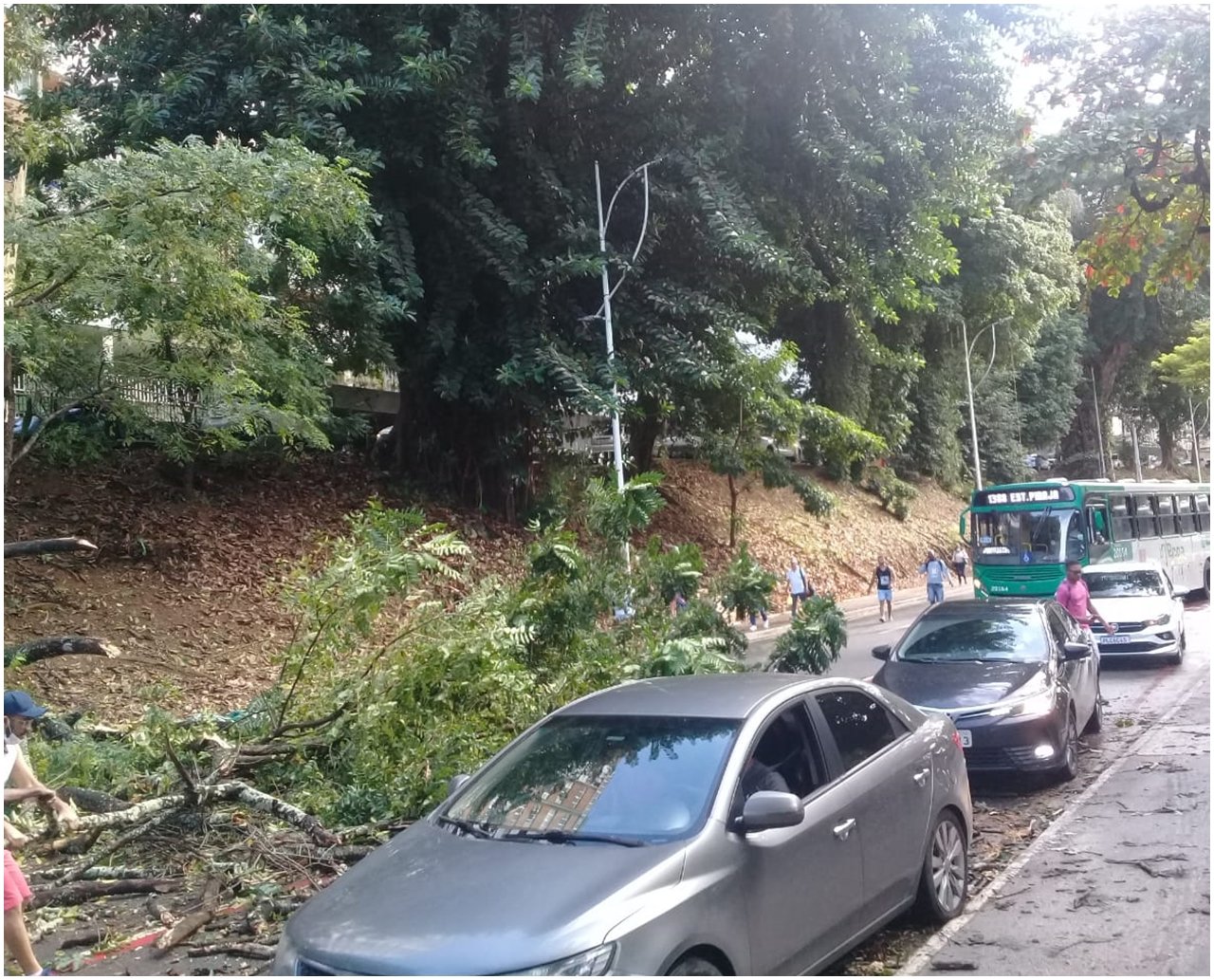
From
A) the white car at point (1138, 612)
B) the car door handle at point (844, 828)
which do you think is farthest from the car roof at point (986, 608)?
the car door handle at point (844, 828)

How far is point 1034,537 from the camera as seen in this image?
20484 millimetres

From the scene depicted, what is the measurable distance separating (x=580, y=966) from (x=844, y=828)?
1.74 metres

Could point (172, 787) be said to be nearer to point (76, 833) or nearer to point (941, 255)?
point (76, 833)

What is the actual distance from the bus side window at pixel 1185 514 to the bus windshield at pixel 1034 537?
7.44m

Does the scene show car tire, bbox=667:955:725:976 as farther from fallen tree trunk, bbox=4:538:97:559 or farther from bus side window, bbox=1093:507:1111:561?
bus side window, bbox=1093:507:1111:561

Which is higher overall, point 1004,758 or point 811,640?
point 811,640

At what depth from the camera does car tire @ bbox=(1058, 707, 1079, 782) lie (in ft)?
28.5

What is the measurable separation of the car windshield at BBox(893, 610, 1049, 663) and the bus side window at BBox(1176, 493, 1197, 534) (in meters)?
18.7

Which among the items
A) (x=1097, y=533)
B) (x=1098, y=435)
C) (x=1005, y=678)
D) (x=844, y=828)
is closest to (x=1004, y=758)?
(x=1005, y=678)

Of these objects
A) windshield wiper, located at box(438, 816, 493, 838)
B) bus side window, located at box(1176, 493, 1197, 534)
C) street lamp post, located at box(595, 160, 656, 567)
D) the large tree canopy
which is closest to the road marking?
windshield wiper, located at box(438, 816, 493, 838)

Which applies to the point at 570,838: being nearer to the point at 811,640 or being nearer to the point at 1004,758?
the point at 811,640

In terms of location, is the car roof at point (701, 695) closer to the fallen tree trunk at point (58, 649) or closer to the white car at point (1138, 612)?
the fallen tree trunk at point (58, 649)

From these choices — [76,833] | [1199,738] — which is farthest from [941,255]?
[76,833]

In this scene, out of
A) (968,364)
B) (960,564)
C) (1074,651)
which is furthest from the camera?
(968,364)
